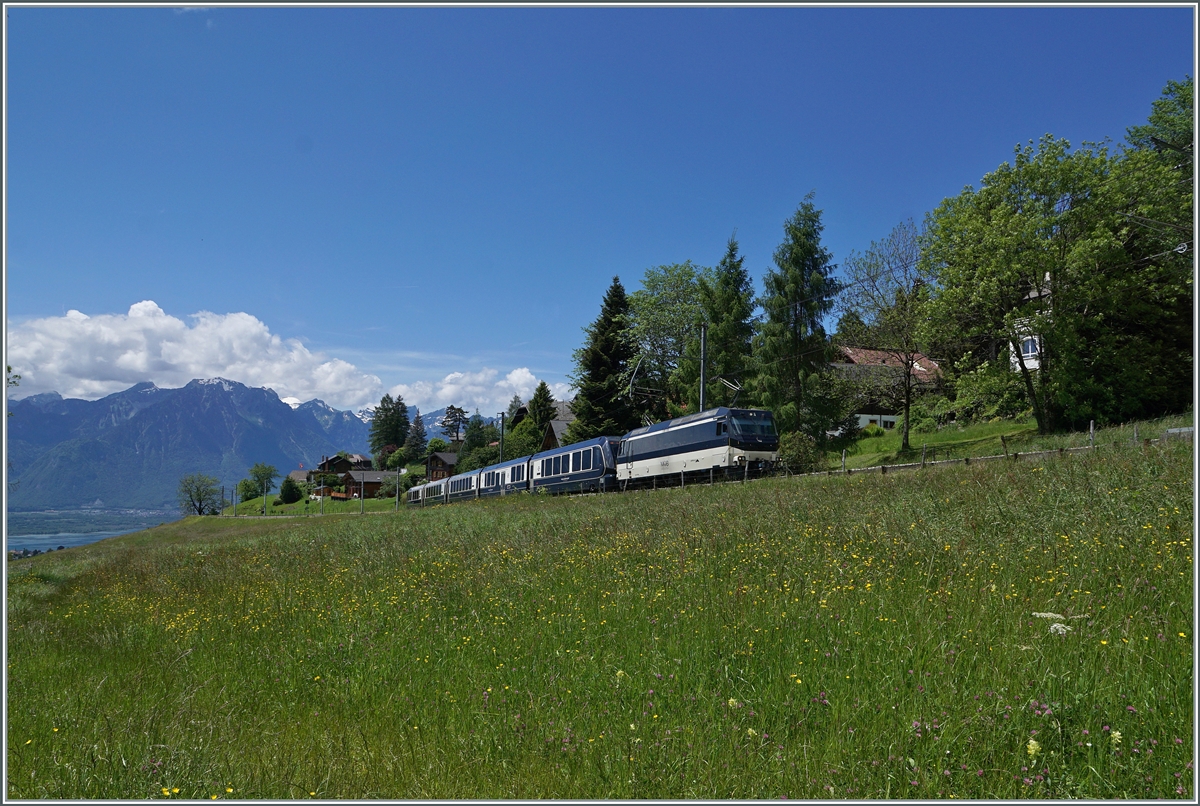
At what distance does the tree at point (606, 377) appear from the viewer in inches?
2179

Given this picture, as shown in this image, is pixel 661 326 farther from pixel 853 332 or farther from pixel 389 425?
pixel 389 425

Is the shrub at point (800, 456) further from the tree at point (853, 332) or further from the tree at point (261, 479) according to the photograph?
the tree at point (261, 479)

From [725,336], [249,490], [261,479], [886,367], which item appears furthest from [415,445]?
[886,367]

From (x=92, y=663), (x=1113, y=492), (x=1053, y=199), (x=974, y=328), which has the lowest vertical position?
(x=92, y=663)

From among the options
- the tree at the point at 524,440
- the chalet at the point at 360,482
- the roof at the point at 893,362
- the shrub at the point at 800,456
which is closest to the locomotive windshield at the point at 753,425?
the shrub at the point at 800,456

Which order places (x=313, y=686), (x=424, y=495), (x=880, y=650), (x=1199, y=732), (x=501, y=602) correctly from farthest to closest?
1. (x=424, y=495)
2. (x=501, y=602)
3. (x=313, y=686)
4. (x=880, y=650)
5. (x=1199, y=732)

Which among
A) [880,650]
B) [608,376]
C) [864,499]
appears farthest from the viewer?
[608,376]

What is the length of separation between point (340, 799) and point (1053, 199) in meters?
35.1

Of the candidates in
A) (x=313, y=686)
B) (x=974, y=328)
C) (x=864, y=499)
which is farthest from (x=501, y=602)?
(x=974, y=328)

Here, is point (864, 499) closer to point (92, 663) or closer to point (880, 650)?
point (880, 650)

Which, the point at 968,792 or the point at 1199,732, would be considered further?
the point at 968,792

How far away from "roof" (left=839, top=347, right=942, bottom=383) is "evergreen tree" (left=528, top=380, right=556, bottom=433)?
4128 centimetres

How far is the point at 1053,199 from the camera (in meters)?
29.2

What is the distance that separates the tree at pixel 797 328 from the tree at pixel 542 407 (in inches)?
1550
